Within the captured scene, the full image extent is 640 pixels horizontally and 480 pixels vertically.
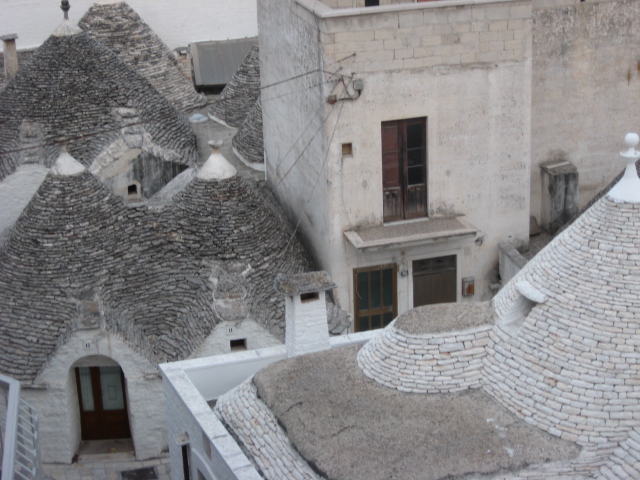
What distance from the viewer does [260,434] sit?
1794cm

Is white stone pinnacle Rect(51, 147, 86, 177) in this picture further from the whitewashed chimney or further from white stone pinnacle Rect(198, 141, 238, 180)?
the whitewashed chimney

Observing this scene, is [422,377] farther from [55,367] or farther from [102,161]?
[102,161]

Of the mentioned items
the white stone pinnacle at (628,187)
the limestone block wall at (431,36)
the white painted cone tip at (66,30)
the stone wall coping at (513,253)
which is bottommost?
the stone wall coping at (513,253)

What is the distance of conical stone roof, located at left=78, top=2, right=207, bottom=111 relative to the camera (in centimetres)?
3938

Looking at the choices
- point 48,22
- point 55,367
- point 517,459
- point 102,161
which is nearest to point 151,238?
point 55,367

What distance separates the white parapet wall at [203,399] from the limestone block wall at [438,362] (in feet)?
8.47

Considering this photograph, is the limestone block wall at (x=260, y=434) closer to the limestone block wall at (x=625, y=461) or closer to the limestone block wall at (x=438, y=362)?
the limestone block wall at (x=438, y=362)

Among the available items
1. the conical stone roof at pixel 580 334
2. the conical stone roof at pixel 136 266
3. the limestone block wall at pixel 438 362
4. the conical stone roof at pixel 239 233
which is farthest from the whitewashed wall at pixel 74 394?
the conical stone roof at pixel 580 334

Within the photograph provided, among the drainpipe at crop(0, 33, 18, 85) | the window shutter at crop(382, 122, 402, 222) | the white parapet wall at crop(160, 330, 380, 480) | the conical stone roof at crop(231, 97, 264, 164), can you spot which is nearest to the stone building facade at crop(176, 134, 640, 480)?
the white parapet wall at crop(160, 330, 380, 480)

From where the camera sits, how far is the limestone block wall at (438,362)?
17.7 metres

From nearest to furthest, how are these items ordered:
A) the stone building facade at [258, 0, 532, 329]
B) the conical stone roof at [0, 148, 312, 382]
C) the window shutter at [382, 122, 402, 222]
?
the conical stone roof at [0, 148, 312, 382] → the stone building facade at [258, 0, 532, 329] → the window shutter at [382, 122, 402, 222]

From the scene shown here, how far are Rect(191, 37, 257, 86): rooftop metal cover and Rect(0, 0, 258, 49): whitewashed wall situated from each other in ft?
1.44

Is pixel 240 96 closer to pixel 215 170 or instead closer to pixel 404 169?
pixel 215 170

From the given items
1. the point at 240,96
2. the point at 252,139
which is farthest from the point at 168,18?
the point at 252,139
